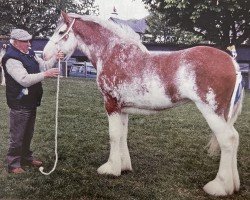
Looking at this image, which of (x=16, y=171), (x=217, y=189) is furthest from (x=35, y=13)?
(x=217, y=189)

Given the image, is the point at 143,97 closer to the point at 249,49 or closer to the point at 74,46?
the point at 74,46

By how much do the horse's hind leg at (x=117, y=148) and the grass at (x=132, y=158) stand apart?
0.09m

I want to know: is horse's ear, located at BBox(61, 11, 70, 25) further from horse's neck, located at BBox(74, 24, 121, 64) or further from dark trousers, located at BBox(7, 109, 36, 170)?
dark trousers, located at BBox(7, 109, 36, 170)

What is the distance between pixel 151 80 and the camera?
3.08 m

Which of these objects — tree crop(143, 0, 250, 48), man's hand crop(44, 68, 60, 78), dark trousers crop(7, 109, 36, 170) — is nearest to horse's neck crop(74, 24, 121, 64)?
man's hand crop(44, 68, 60, 78)

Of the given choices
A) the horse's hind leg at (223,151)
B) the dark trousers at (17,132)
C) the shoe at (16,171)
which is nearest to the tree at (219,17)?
the horse's hind leg at (223,151)

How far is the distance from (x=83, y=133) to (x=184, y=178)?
6.66 feet

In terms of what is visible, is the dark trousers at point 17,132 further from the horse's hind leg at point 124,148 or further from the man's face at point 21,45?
the horse's hind leg at point 124,148

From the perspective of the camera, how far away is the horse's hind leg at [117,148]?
3355mm

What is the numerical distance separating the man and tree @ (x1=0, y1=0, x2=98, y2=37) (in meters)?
0.61

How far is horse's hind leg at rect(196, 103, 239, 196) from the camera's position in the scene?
2924 millimetres

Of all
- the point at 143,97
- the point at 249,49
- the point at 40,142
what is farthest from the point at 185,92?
the point at 249,49

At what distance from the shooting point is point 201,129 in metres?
5.80

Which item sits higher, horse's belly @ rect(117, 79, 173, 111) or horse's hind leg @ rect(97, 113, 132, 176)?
horse's belly @ rect(117, 79, 173, 111)
